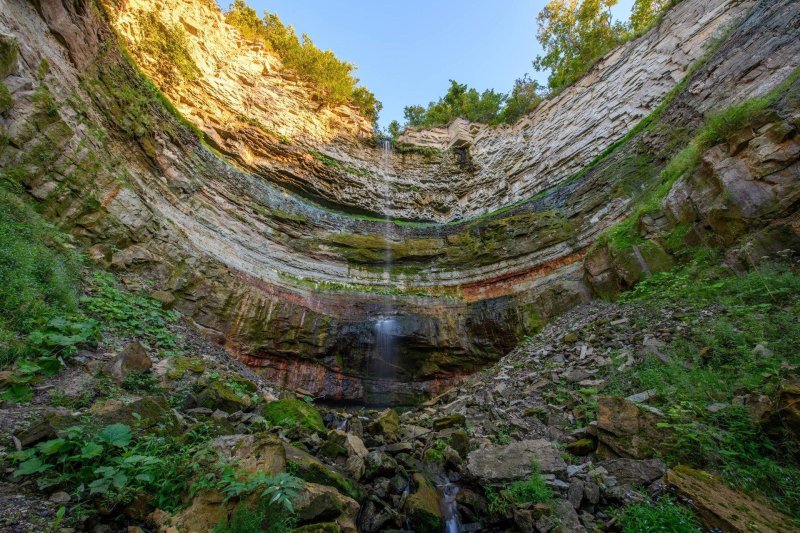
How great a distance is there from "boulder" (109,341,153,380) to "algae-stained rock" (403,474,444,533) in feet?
13.3

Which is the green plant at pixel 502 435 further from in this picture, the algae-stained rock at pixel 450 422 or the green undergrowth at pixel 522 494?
the green undergrowth at pixel 522 494

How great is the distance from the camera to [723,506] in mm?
2580

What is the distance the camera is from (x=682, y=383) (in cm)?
421

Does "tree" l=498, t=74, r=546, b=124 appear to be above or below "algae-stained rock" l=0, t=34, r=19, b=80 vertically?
A: above

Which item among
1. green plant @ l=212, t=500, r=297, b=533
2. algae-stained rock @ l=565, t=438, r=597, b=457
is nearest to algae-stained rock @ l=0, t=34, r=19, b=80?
green plant @ l=212, t=500, r=297, b=533

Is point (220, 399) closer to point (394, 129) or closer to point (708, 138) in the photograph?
point (708, 138)

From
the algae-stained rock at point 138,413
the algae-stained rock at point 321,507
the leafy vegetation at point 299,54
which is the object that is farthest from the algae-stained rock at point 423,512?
the leafy vegetation at point 299,54

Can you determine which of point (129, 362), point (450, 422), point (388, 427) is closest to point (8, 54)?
point (129, 362)

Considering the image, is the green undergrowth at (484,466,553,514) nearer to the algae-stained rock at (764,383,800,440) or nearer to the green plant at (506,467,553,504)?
the green plant at (506,467,553,504)

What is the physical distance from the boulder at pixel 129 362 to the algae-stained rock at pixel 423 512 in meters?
4.05

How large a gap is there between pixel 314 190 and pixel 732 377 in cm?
1628

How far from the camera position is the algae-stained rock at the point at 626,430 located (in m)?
3.54

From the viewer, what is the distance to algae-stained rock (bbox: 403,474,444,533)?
3.45 m

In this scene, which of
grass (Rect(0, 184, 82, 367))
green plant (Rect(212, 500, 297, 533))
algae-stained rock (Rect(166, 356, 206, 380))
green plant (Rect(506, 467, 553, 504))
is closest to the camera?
green plant (Rect(212, 500, 297, 533))
